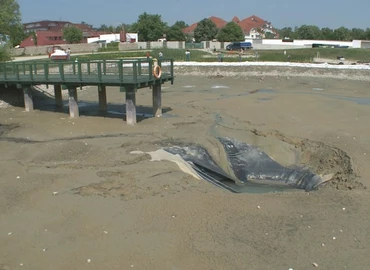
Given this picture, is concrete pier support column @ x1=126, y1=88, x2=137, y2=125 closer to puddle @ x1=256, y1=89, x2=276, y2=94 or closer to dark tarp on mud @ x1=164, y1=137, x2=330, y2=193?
dark tarp on mud @ x1=164, y1=137, x2=330, y2=193

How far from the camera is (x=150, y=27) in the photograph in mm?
94375

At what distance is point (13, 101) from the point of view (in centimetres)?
2284

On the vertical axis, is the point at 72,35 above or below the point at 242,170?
above

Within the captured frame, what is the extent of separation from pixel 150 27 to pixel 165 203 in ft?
293

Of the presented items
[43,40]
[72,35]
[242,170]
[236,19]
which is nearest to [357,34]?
[236,19]

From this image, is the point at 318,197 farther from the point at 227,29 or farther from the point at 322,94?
the point at 227,29

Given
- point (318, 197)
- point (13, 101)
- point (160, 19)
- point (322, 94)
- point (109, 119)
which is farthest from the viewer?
point (160, 19)

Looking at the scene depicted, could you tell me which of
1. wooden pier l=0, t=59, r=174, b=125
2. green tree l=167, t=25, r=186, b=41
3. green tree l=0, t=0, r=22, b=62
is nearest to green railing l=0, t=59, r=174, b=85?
wooden pier l=0, t=59, r=174, b=125

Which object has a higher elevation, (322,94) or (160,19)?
(160,19)

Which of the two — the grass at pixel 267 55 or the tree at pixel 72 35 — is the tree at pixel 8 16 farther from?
the tree at pixel 72 35

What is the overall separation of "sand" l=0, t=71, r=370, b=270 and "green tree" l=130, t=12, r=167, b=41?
78.9 metres

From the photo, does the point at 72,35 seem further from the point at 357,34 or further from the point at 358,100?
the point at 357,34

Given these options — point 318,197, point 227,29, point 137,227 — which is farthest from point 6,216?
point 227,29

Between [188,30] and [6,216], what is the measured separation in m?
129
